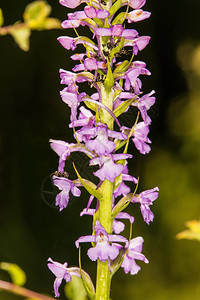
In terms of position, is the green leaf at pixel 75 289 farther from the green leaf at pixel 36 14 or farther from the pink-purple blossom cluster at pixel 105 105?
the green leaf at pixel 36 14

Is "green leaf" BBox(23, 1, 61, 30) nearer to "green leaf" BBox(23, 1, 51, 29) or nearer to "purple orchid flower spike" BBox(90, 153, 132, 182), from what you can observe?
"green leaf" BBox(23, 1, 51, 29)

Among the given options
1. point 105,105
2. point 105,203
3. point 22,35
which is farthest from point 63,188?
point 22,35

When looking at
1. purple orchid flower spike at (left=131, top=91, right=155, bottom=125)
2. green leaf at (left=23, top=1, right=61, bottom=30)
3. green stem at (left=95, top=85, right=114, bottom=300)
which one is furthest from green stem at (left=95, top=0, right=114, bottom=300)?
green leaf at (left=23, top=1, right=61, bottom=30)

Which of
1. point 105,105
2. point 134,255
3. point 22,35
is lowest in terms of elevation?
point 134,255

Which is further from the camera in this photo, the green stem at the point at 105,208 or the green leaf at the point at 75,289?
the green leaf at the point at 75,289

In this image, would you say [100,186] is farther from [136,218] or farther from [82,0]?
[136,218]

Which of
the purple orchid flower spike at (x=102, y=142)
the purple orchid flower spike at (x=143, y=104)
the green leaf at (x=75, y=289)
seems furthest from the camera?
the green leaf at (x=75, y=289)

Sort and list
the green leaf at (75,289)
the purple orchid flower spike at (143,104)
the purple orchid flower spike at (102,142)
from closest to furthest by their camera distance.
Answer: the purple orchid flower spike at (102,142), the purple orchid flower spike at (143,104), the green leaf at (75,289)

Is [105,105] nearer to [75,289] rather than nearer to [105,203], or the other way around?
[105,203]

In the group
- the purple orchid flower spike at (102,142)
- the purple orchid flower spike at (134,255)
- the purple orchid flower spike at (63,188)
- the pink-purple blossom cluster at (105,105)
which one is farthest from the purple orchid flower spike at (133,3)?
the purple orchid flower spike at (134,255)
